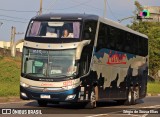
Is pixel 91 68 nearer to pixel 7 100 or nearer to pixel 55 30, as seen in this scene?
pixel 55 30

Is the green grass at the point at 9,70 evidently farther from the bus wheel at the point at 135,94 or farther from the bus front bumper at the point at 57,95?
the bus front bumper at the point at 57,95

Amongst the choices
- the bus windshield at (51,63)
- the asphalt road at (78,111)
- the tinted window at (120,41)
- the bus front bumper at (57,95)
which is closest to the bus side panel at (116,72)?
the tinted window at (120,41)

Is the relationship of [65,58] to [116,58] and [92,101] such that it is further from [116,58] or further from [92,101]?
[116,58]

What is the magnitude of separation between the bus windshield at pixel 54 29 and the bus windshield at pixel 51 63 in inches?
27.6

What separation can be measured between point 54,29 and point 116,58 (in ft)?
15.6

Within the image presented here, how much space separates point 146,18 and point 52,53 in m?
15.8

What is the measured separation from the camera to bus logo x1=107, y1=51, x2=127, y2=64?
73.7ft

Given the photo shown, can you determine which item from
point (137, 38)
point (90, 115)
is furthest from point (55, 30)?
point (137, 38)

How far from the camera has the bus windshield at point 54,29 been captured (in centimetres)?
1938

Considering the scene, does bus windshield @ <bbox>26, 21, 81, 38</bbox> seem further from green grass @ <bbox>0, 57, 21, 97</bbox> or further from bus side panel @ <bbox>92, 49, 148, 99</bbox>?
green grass @ <bbox>0, 57, 21, 97</bbox>

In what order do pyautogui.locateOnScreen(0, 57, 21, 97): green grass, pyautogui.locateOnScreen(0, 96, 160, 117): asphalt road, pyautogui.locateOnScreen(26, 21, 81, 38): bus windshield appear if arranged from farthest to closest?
pyautogui.locateOnScreen(0, 57, 21, 97): green grass
pyautogui.locateOnScreen(26, 21, 81, 38): bus windshield
pyautogui.locateOnScreen(0, 96, 160, 117): asphalt road

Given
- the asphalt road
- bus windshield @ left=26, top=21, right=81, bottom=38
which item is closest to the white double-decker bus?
bus windshield @ left=26, top=21, right=81, bottom=38

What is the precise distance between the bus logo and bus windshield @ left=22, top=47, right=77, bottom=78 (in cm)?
369

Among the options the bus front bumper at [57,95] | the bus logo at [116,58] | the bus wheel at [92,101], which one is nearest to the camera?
the bus front bumper at [57,95]
